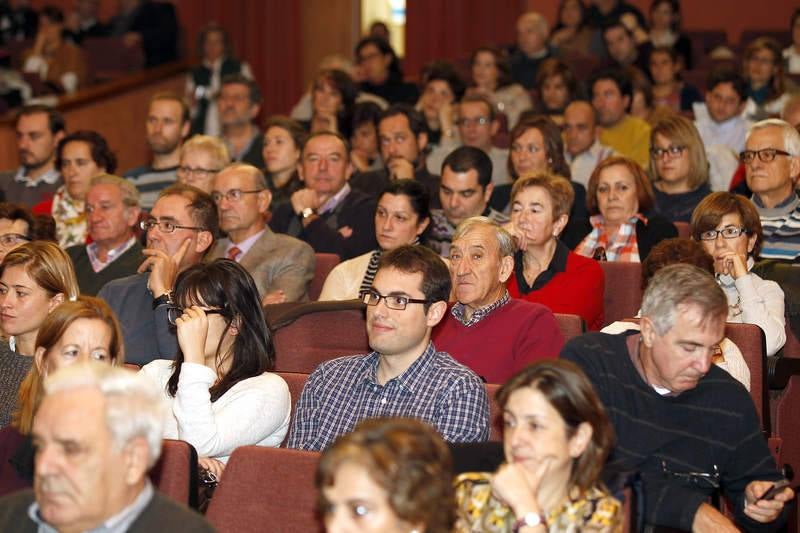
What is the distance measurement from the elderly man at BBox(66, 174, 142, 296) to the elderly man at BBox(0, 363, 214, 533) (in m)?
2.65

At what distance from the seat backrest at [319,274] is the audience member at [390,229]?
0.15 meters

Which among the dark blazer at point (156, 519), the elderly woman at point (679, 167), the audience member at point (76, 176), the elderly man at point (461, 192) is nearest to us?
the dark blazer at point (156, 519)

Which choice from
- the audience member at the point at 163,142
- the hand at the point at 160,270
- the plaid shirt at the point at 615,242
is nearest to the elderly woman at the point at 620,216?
the plaid shirt at the point at 615,242

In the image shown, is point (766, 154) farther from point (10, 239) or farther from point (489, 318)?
point (10, 239)

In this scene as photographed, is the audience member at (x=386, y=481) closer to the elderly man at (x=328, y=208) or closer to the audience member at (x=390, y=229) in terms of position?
the audience member at (x=390, y=229)

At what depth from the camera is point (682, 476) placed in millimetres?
2912

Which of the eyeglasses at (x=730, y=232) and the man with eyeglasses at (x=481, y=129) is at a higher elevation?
Answer: the man with eyeglasses at (x=481, y=129)

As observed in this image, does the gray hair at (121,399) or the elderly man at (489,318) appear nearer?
the gray hair at (121,399)

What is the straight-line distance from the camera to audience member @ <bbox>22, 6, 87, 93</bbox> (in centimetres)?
978

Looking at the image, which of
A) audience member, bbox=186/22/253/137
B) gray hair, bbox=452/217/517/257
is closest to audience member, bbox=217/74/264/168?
audience member, bbox=186/22/253/137

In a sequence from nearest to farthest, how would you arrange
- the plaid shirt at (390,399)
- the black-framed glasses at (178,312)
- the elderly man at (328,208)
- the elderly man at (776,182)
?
the plaid shirt at (390,399) → the black-framed glasses at (178,312) → the elderly man at (776,182) → the elderly man at (328,208)

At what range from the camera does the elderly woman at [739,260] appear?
389 cm

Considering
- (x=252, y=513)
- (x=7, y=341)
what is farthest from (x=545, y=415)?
(x=7, y=341)

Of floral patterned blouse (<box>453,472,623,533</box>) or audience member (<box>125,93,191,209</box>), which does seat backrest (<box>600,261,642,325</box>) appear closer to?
floral patterned blouse (<box>453,472,623,533</box>)
